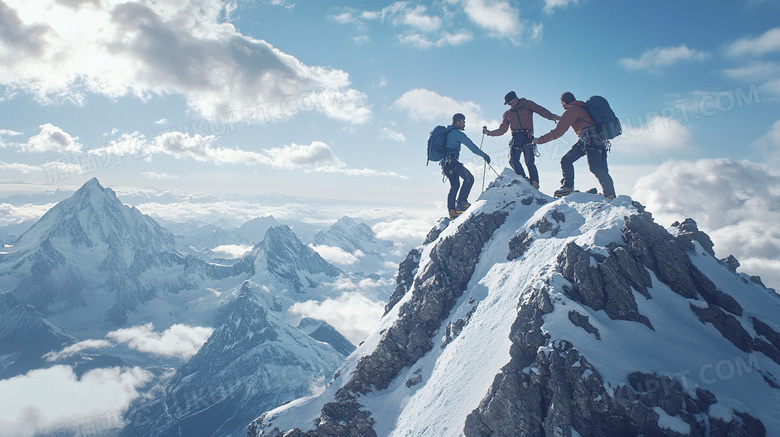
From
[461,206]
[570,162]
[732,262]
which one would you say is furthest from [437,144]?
[732,262]

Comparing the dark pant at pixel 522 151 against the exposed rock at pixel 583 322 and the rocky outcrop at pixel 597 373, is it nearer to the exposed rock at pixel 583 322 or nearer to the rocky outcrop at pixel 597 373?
the rocky outcrop at pixel 597 373

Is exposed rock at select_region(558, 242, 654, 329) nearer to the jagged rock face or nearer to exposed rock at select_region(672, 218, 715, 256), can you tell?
exposed rock at select_region(672, 218, 715, 256)

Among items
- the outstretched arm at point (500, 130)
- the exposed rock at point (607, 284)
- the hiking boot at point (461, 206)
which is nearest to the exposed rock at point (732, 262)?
the exposed rock at point (607, 284)

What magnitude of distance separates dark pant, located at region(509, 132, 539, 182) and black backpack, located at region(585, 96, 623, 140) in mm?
4224

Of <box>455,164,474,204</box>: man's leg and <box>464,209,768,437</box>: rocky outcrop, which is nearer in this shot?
<box>464,209,768,437</box>: rocky outcrop

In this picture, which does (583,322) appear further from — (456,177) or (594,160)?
(456,177)

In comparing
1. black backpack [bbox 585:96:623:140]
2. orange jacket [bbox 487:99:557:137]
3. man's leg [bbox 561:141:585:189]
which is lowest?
man's leg [bbox 561:141:585:189]

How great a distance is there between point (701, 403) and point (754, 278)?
1907cm

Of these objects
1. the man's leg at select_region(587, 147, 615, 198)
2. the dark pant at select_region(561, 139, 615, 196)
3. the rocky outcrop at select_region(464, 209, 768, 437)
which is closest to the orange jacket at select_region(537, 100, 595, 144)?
the dark pant at select_region(561, 139, 615, 196)

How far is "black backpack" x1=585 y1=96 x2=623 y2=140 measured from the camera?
20000mm

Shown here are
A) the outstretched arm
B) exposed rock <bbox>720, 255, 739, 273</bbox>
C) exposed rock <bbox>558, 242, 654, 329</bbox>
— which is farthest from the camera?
exposed rock <bbox>720, 255, 739, 273</bbox>

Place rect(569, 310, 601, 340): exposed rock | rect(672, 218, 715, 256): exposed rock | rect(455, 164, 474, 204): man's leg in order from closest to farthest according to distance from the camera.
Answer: rect(569, 310, 601, 340): exposed rock
rect(672, 218, 715, 256): exposed rock
rect(455, 164, 474, 204): man's leg

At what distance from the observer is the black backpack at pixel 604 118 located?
20.0 metres

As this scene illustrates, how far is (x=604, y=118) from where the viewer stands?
65.7 feet
